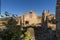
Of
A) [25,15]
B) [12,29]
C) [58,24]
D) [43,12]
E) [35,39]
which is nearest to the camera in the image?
→ [58,24]

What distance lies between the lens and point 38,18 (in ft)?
91.8

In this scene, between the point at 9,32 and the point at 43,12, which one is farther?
the point at 43,12

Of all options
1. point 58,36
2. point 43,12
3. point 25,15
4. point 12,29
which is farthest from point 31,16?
point 58,36

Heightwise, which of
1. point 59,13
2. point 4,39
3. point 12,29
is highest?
point 59,13

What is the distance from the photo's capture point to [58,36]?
485 centimetres

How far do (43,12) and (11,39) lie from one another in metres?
19.2

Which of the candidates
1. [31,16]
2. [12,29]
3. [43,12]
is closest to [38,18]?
[31,16]

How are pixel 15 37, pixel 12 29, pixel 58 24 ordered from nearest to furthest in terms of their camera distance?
1. pixel 58 24
2. pixel 15 37
3. pixel 12 29

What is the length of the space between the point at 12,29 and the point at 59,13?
2555mm

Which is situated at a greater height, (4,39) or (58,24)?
Answer: (58,24)

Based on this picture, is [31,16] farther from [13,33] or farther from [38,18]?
[13,33]

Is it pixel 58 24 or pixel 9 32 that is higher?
pixel 58 24

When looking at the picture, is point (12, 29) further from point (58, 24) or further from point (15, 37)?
point (58, 24)

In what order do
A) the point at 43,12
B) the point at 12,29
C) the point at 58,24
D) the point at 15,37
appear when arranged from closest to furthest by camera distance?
1. the point at 58,24
2. the point at 15,37
3. the point at 12,29
4. the point at 43,12
